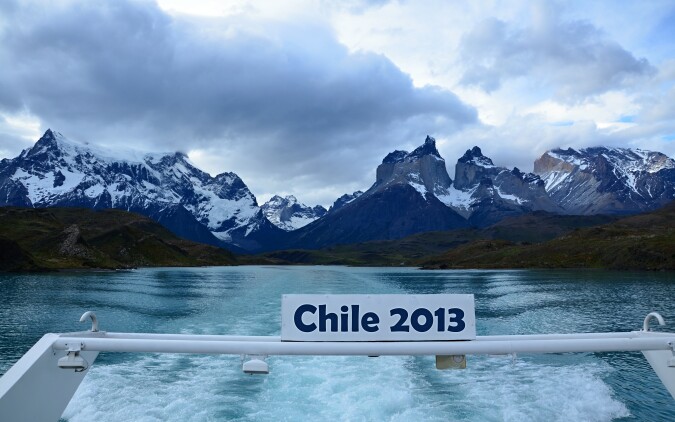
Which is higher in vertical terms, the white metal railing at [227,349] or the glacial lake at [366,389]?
the white metal railing at [227,349]

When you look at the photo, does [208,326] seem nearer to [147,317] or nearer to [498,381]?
[147,317]

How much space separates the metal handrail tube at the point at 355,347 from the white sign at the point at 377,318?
0.57 metres

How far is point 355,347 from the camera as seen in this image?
9.66 m

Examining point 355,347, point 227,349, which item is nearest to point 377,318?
point 355,347

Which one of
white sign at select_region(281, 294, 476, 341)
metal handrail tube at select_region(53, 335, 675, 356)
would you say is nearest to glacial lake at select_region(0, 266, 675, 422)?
white sign at select_region(281, 294, 476, 341)

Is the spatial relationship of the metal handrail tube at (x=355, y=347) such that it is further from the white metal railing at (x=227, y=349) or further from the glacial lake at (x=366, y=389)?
the glacial lake at (x=366, y=389)

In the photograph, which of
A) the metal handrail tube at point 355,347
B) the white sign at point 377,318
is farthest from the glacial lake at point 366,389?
the metal handrail tube at point 355,347

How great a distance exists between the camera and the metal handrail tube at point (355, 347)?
31.1 ft

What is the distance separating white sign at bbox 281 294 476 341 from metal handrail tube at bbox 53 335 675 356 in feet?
1.88

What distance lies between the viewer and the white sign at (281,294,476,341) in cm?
1036

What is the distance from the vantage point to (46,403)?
10172 mm

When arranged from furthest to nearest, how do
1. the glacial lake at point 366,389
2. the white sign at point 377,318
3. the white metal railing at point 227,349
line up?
1. the glacial lake at point 366,389
2. the white sign at point 377,318
3. the white metal railing at point 227,349

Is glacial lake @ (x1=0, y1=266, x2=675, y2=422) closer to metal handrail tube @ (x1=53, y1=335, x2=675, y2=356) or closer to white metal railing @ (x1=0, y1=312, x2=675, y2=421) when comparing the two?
white metal railing @ (x1=0, y1=312, x2=675, y2=421)

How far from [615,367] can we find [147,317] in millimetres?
48600
